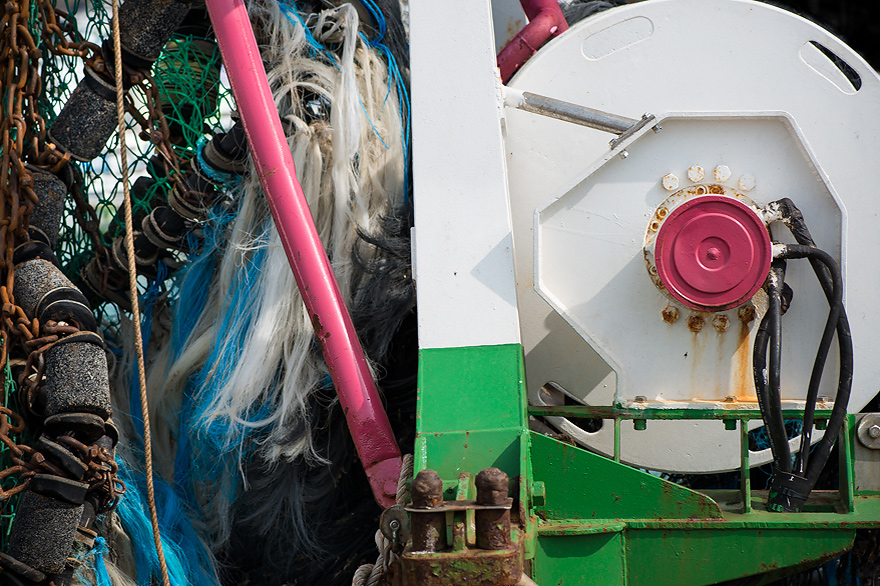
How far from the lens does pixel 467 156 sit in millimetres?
1886

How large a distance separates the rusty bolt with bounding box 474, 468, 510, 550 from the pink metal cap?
0.70 metres

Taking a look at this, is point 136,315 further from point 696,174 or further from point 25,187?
point 696,174

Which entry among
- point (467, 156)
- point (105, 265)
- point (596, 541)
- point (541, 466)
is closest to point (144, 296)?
point (105, 265)

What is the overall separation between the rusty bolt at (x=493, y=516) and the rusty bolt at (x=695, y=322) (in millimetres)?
739

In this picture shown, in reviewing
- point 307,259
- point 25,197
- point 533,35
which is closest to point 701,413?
point 307,259

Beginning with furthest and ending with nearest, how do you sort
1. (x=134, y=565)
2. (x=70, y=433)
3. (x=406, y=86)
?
(x=406, y=86)
(x=134, y=565)
(x=70, y=433)

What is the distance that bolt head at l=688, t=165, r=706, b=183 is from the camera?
185cm

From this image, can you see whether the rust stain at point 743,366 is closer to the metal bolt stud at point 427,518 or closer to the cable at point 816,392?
the cable at point 816,392

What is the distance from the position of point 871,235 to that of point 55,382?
2.37 m

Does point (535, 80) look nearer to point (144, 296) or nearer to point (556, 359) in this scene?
point (556, 359)

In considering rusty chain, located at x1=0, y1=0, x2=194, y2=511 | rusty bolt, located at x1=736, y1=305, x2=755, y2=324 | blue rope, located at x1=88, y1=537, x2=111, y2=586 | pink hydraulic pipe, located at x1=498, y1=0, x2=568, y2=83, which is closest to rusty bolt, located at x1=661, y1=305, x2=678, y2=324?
rusty bolt, located at x1=736, y1=305, x2=755, y2=324

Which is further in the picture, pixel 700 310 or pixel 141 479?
pixel 141 479

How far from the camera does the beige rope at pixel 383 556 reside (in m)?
1.62

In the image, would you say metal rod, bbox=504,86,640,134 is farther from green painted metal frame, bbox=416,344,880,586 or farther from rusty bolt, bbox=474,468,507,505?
rusty bolt, bbox=474,468,507,505
